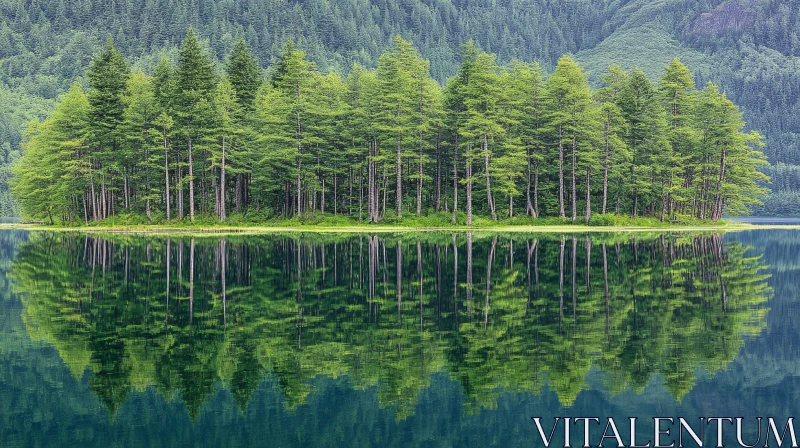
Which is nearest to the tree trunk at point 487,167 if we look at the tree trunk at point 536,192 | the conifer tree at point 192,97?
the tree trunk at point 536,192

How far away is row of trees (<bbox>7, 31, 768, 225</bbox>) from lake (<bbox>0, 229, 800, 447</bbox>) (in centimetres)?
4429

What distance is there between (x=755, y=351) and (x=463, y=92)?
61.2 m

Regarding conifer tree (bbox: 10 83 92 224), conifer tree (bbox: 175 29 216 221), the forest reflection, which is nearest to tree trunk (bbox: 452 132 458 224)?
conifer tree (bbox: 175 29 216 221)

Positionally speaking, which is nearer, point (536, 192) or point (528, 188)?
point (528, 188)

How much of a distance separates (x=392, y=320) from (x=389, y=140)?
5556 cm

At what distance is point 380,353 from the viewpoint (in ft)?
54.4

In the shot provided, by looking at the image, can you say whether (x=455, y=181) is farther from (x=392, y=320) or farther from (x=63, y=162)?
(x=392, y=320)

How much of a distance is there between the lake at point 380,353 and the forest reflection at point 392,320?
0.08 m

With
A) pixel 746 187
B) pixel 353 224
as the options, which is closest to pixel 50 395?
pixel 353 224

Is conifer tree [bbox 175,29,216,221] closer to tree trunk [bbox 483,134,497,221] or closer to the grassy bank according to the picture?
the grassy bank

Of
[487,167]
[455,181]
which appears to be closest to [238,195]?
[455,181]

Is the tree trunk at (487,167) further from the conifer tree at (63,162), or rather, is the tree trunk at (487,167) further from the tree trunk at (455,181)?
the conifer tree at (63,162)

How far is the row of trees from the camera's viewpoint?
7669 cm

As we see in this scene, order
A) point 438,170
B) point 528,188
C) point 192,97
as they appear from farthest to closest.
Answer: point 438,170, point 528,188, point 192,97
